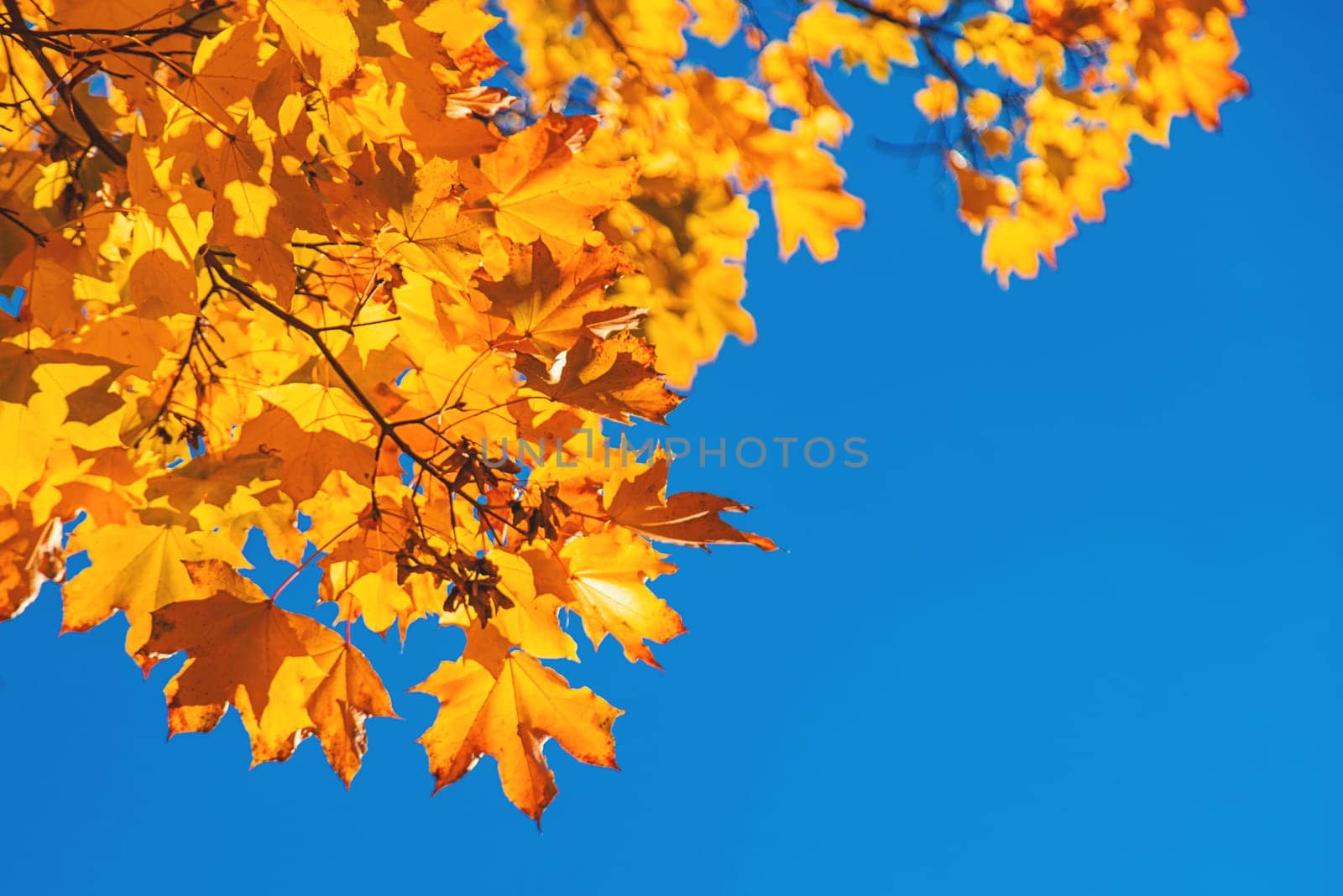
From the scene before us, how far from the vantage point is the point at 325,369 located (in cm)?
132

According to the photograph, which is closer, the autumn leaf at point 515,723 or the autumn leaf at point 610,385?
the autumn leaf at point 610,385

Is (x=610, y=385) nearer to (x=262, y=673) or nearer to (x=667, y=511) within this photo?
(x=667, y=511)

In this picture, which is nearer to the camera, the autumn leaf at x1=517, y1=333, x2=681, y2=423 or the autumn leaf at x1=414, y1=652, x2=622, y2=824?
the autumn leaf at x1=517, y1=333, x2=681, y2=423

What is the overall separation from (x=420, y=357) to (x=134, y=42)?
19.9 inches

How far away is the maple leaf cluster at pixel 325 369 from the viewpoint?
1.16 metres

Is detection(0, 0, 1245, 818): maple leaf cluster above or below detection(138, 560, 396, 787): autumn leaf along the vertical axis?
above

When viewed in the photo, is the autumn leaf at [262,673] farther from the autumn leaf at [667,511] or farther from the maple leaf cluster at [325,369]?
the autumn leaf at [667,511]

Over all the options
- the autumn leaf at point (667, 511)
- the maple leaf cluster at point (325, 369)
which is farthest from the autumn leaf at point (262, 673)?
the autumn leaf at point (667, 511)

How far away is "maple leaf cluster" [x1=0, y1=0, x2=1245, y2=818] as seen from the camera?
1164 mm

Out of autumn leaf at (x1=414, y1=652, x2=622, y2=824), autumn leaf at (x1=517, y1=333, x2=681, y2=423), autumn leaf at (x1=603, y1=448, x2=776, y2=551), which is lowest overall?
autumn leaf at (x1=414, y1=652, x2=622, y2=824)

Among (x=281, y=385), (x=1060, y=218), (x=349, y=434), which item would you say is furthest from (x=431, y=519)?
(x=1060, y=218)

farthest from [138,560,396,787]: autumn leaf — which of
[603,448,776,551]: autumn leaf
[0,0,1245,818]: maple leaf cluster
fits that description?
[603,448,776,551]: autumn leaf

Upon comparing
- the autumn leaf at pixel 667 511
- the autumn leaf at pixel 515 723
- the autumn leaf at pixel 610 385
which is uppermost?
the autumn leaf at pixel 610 385

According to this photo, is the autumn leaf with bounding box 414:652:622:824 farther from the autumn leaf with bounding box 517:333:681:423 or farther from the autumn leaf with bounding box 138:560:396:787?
the autumn leaf with bounding box 517:333:681:423
